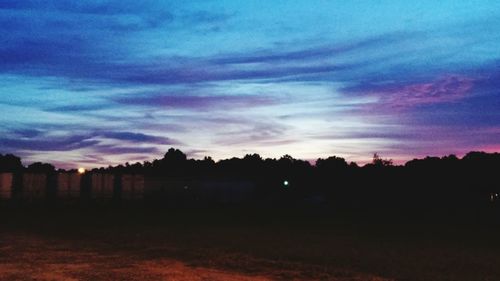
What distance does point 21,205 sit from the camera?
52562 mm

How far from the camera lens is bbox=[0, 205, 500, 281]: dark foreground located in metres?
16.7

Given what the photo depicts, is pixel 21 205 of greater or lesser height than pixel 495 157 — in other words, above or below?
below

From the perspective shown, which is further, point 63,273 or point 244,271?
point 244,271

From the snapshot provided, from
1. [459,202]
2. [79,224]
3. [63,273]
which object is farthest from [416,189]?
[63,273]

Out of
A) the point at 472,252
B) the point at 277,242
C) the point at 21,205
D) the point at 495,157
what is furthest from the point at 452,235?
the point at 495,157

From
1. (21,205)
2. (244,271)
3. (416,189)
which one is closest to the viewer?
(244,271)

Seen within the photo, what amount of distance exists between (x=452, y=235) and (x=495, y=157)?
8887 centimetres

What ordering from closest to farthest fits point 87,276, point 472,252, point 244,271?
point 87,276 → point 244,271 → point 472,252

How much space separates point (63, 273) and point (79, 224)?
18622mm

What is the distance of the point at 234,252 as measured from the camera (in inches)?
858

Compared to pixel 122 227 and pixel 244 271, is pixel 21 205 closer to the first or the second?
pixel 122 227

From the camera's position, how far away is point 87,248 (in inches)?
867

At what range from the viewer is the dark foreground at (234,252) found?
1669 cm

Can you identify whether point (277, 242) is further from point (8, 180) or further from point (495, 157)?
point (495, 157)
